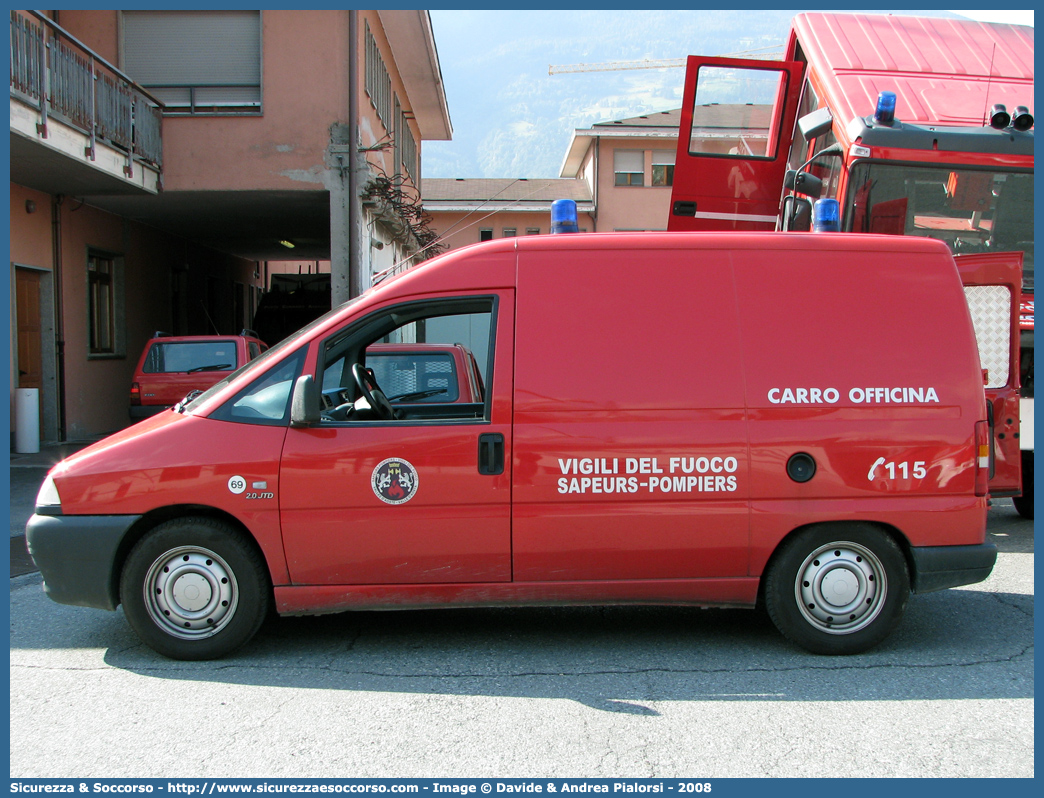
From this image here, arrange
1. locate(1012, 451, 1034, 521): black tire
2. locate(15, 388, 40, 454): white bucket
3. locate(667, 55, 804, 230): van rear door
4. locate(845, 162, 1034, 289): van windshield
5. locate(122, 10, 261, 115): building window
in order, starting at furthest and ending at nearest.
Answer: locate(122, 10, 261, 115): building window → locate(15, 388, 40, 454): white bucket → locate(667, 55, 804, 230): van rear door → locate(1012, 451, 1034, 521): black tire → locate(845, 162, 1034, 289): van windshield

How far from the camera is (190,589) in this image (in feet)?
13.9

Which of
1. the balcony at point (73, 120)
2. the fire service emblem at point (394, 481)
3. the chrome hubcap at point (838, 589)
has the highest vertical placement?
the balcony at point (73, 120)

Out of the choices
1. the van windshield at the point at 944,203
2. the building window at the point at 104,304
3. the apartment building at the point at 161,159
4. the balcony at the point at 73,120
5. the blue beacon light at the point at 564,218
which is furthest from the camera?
the building window at the point at 104,304

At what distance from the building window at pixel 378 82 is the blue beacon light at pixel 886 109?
10070mm

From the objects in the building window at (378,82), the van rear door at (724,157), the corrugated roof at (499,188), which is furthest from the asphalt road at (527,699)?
the corrugated roof at (499,188)

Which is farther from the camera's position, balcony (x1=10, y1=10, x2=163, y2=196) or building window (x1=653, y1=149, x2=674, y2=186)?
building window (x1=653, y1=149, x2=674, y2=186)

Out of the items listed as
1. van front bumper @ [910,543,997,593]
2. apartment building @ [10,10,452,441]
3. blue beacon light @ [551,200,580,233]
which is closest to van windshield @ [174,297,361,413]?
blue beacon light @ [551,200,580,233]

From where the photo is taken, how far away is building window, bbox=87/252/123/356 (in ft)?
49.5

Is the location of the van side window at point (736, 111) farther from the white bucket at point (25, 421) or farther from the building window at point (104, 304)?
the building window at point (104, 304)

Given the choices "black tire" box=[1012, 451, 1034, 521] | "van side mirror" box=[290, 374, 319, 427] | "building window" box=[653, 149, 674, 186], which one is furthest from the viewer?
"building window" box=[653, 149, 674, 186]

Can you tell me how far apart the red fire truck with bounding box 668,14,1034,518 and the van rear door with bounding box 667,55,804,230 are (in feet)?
0.04

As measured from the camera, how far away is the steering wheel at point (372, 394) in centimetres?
438

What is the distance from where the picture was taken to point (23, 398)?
1230 centimetres

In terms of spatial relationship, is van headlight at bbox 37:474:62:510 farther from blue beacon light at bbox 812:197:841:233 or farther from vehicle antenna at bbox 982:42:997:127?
vehicle antenna at bbox 982:42:997:127
